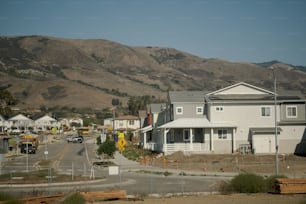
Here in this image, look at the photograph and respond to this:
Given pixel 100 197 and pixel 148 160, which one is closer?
pixel 100 197

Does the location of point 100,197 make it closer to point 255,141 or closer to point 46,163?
point 46,163

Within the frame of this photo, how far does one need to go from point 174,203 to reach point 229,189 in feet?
19.6

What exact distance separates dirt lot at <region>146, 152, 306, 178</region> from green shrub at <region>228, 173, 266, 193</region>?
406 inches

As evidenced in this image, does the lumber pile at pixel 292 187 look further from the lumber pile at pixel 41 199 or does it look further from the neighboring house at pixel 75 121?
the neighboring house at pixel 75 121

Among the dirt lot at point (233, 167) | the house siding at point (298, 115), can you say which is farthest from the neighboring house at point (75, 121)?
the dirt lot at point (233, 167)

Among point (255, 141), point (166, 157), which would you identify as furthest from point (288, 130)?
point (166, 157)

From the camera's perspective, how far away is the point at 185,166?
49.2m

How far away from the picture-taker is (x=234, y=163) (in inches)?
1983

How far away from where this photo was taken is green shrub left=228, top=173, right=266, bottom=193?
1198 inches

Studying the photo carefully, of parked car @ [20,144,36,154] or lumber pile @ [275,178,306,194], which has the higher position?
parked car @ [20,144,36,154]

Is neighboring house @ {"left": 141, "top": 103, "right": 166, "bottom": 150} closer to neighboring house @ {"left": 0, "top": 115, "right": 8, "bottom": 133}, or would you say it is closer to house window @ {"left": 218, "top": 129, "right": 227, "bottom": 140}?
house window @ {"left": 218, "top": 129, "right": 227, "bottom": 140}

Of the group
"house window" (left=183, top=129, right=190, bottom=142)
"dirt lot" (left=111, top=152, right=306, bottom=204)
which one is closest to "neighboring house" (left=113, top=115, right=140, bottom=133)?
"house window" (left=183, top=129, right=190, bottom=142)

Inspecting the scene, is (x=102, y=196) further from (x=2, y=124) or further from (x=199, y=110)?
(x=2, y=124)

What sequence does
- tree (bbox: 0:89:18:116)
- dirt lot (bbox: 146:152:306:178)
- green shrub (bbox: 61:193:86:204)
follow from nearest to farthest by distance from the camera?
green shrub (bbox: 61:193:86:204)
dirt lot (bbox: 146:152:306:178)
tree (bbox: 0:89:18:116)
